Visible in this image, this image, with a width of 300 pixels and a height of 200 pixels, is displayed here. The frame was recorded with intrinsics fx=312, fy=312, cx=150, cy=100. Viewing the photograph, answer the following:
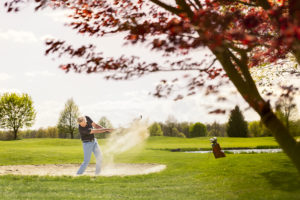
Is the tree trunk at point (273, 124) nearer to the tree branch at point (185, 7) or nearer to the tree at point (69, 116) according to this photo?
the tree branch at point (185, 7)

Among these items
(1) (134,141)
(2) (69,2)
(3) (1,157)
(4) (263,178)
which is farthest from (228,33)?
(3) (1,157)

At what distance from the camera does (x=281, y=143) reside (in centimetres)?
438

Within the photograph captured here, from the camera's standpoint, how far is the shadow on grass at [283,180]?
8246 millimetres

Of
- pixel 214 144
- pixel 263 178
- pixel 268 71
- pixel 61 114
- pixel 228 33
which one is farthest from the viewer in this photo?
pixel 61 114

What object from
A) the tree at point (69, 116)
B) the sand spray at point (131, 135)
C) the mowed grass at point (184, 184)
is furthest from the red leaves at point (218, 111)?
the tree at point (69, 116)

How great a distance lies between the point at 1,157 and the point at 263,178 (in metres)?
17.3

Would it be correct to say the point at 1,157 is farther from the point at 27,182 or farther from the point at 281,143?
the point at 281,143

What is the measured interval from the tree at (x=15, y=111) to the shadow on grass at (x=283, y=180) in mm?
50992

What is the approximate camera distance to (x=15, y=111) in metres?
54.1

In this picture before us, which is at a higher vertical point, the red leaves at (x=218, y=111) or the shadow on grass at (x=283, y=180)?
the red leaves at (x=218, y=111)

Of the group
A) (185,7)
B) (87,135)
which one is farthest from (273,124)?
(87,135)

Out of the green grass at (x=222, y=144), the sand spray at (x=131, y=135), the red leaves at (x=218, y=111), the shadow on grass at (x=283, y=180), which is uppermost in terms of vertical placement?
the red leaves at (x=218, y=111)

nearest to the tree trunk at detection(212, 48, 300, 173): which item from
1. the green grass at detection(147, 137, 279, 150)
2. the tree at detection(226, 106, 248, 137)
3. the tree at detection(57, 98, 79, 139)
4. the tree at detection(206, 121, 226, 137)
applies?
the green grass at detection(147, 137, 279, 150)

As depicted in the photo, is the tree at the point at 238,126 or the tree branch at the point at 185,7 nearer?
the tree branch at the point at 185,7
